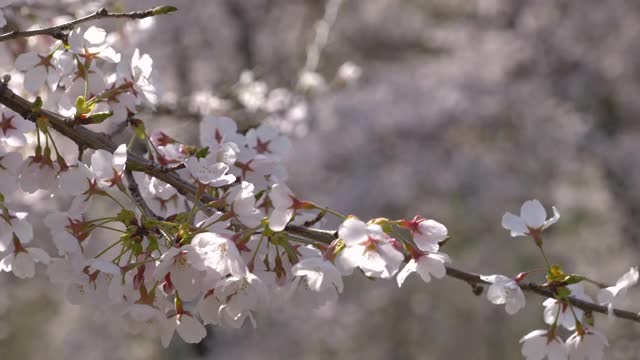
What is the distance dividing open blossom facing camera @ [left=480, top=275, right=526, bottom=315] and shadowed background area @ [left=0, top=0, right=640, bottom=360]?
4081 millimetres

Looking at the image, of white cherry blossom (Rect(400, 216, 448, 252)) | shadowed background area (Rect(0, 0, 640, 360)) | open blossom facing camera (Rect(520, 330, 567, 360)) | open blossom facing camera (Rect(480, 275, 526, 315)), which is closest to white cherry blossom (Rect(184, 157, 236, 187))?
white cherry blossom (Rect(400, 216, 448, 252))

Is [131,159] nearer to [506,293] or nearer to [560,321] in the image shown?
[506,293]

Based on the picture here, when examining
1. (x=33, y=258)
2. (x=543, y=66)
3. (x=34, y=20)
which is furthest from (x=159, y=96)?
(x=543, y=66)

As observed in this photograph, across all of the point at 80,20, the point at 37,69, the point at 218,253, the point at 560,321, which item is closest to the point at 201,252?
the point at 218,253

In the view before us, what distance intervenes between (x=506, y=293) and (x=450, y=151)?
5579mm

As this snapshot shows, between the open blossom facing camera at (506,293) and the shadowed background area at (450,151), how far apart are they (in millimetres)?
4081

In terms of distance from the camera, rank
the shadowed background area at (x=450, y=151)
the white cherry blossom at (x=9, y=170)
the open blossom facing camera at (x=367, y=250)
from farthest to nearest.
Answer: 1. the shadowed background area at (x=450, y=151)
2. the white cherry blossom at (x=9, y=170)
3. the open blossom facing camera at (x=367, y=250)

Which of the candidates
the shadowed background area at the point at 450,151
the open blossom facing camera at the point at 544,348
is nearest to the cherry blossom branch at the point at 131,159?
the open blossom facing camera at the point at 544,348

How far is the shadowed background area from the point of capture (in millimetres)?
5934

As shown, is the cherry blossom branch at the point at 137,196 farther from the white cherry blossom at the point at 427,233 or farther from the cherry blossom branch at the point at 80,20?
the white cherry blossom at the point at 427,233

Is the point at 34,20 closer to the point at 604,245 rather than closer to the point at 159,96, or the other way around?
the point at 159,96

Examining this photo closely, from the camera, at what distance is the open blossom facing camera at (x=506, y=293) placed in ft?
3.51

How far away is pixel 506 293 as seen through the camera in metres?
1.08

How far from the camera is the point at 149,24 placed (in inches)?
94.1
